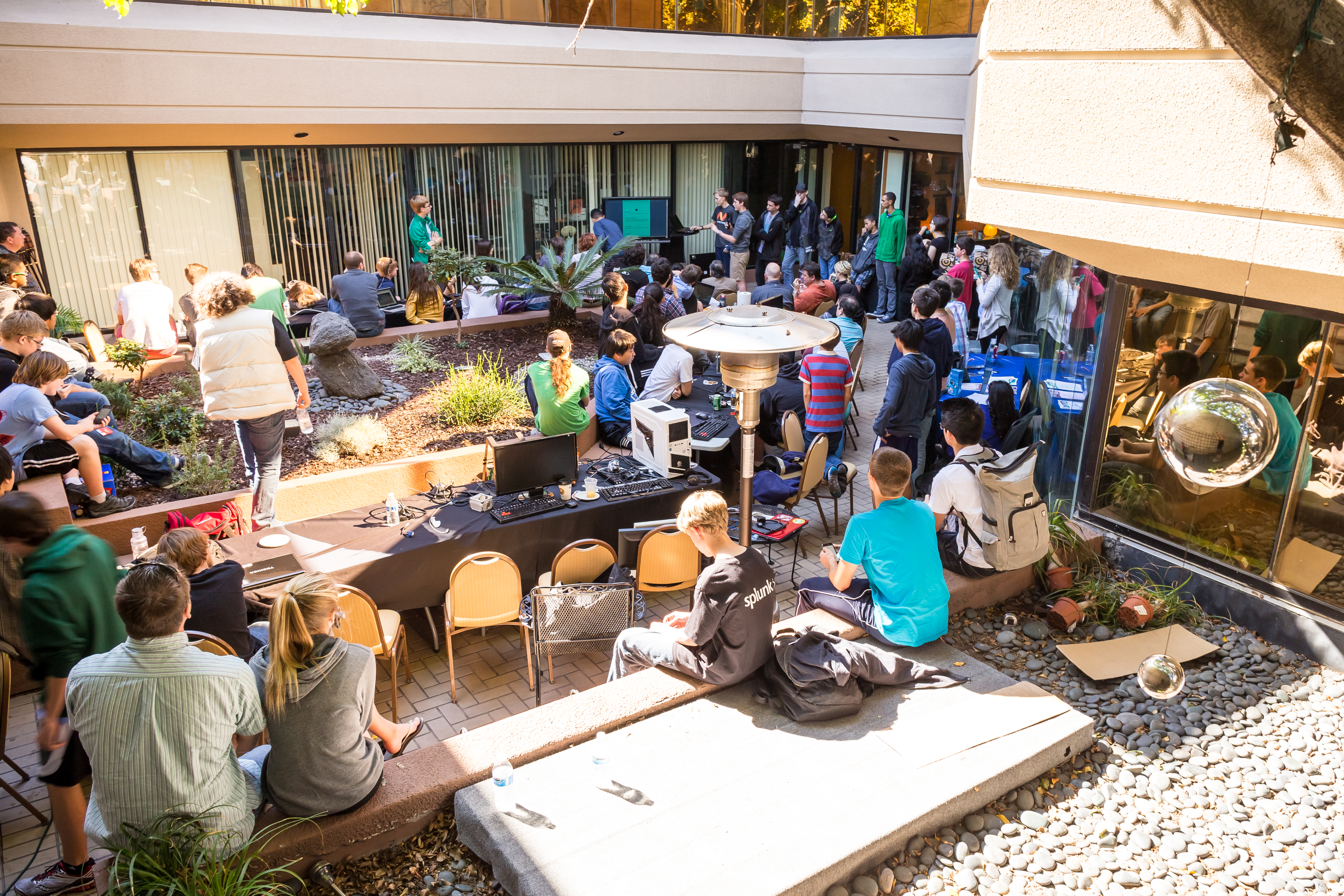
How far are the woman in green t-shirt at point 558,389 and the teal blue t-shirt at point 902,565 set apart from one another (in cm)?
319

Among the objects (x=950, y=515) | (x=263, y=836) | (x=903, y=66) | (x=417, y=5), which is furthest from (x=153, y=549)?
(x=903, y=66)

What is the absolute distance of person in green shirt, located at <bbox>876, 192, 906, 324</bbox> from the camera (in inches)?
563

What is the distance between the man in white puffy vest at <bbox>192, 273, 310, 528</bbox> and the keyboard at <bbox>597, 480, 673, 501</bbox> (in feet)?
7.59

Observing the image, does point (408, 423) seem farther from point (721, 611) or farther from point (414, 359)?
point (721, 611)

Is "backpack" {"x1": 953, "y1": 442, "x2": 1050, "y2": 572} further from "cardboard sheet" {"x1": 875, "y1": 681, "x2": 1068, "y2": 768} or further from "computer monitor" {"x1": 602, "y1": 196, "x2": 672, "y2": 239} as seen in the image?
"computer monitor" {"x1": 602, "y1": 196, "x2": 672, "y2": 239}

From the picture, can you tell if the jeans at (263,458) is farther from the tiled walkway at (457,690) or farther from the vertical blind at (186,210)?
the vertical blind at (186,210)

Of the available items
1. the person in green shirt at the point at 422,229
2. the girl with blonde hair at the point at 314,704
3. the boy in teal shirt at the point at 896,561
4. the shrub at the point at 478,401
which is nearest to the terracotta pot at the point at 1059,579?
the boy in teal shirt at the point at 896,561

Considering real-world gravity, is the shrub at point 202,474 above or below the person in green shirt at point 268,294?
below

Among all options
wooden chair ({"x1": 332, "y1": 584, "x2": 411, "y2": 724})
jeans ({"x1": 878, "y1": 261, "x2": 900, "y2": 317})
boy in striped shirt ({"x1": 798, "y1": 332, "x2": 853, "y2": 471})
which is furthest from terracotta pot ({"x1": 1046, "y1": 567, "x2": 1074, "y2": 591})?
jeans ({"x1": 878, "y1": 261, "x2": 900, "y2": 317})

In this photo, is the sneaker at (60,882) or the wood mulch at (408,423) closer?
the sneaker at (60,882)

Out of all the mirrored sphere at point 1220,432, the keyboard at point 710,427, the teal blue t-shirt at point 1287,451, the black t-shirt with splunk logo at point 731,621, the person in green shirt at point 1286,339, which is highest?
the mirrored sphere at point 1220,432

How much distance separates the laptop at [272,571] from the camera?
548cm

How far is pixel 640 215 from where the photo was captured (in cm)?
1709

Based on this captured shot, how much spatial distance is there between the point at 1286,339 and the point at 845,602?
3.11m
